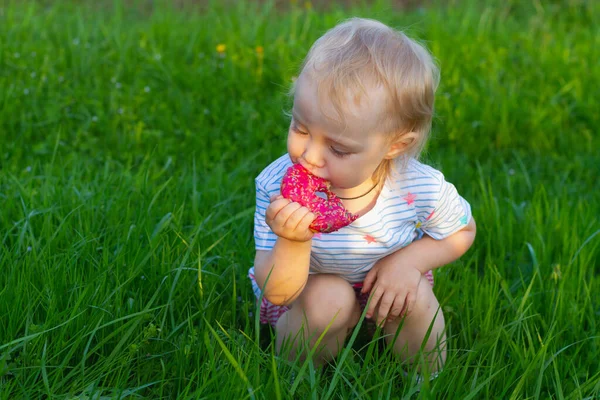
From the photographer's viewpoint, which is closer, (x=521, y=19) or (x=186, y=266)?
(x=186, y=266)

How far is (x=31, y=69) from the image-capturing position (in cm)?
426

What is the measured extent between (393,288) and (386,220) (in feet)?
0.63

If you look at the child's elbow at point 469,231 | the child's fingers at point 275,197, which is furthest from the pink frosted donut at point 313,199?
the child's elbow at point 469,231

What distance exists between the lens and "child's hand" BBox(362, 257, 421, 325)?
2264mm

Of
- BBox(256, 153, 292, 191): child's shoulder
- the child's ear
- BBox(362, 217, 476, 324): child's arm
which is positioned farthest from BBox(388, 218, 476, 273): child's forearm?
BBox(256, 153, 292, 191): child's shoulder

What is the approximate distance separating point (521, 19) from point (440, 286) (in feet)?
11.9

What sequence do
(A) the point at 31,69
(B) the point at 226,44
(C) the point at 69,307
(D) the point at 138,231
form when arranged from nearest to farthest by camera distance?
1. (C) the point at 69,307
2. (D) the point at 138,231
3. (A) the point at 31,69
4. (B) the point at 226,44

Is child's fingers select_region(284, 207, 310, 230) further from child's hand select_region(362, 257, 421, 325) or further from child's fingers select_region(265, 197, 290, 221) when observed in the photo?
child's hand select_region(362, 257, 421, 325)

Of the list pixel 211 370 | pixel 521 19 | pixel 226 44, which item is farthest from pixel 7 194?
pixel 521 19

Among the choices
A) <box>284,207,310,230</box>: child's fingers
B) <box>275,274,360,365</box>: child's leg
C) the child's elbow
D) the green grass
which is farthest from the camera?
the child's elbow

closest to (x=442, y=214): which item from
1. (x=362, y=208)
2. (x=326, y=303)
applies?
(x=362, y=208)

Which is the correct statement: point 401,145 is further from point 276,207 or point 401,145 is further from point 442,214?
point 276,207

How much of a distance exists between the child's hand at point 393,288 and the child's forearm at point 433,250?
0.02 metres

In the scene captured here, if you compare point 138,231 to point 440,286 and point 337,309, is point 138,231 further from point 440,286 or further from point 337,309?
point 440,286
